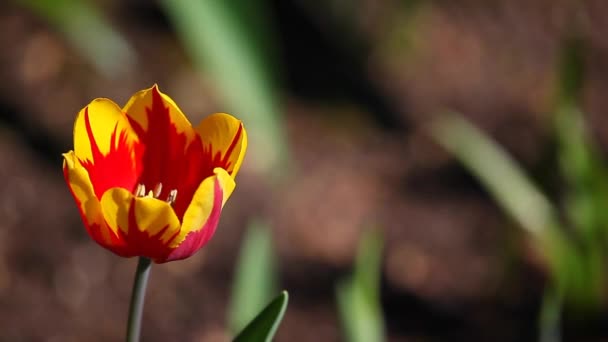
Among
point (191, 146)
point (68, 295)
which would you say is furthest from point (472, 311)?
point (191, 146)

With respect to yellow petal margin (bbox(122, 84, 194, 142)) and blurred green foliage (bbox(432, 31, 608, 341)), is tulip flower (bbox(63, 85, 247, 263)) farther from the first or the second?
blurred green foliage (bbox(432, 31, 608, 341))

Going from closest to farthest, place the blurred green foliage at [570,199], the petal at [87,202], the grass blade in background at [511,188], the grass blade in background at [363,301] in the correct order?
the petal at [87,202] < the grass blade in background at [363,301] < the blurred green foliage at [570,199] < the grass blade in background at [511,188]

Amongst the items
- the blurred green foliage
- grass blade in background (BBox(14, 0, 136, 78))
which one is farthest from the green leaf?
grass blade in background (BBox(14, 0, 136, 78))

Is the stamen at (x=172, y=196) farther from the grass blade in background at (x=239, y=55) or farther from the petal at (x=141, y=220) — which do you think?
the grass blade in background at (x=239, y=55)

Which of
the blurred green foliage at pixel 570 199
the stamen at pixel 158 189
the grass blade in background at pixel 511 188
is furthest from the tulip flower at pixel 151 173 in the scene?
the grass blade in background at pixel 511 188

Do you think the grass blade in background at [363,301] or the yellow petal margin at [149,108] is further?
the grass blade in background at [363,301]
